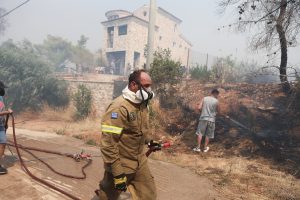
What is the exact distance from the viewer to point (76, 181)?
494 centimetres

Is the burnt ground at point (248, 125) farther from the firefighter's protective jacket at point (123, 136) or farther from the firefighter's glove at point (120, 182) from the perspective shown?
the firefighter's glove at point (120, 182)

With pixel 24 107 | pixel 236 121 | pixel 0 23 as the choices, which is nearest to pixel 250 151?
pixel 236 121

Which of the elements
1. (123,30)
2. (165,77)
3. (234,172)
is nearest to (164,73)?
(165,77)

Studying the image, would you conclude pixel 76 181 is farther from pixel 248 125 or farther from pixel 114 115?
pixel 248 125

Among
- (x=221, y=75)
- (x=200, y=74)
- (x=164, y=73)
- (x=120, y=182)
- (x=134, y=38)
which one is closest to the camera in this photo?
Answer: (x=120, y=182)

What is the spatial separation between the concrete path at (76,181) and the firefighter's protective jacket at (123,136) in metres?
1.36

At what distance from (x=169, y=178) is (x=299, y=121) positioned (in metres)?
4.84

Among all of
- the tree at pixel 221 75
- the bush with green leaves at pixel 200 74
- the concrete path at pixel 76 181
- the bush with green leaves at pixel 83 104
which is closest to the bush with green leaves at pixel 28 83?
the bush with green leaves at pixel 83 104

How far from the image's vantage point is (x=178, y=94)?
38.4ft

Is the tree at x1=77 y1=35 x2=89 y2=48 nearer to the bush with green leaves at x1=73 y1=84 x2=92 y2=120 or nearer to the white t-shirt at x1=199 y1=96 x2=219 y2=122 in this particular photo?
the bush with green leaves at x1=73 y1=84 x2=92 y2=120

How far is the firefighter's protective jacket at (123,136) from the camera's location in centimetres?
294

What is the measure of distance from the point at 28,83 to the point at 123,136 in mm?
18638

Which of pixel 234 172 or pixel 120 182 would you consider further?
pixel 234 172

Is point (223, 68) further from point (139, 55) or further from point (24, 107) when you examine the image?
point (139, 55)
